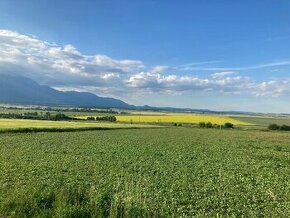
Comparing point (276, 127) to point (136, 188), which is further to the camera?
point (276, 127)

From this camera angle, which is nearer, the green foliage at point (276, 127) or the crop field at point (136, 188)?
the crop field at point (136, 188)

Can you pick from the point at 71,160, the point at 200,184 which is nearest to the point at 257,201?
the point at 200,184

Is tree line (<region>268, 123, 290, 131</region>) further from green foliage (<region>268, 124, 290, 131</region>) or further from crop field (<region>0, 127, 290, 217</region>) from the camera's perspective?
crop field (<region>0, 127, 290, 217</region>)

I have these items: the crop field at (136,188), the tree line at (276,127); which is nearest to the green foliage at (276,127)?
the tree line at (276,127)

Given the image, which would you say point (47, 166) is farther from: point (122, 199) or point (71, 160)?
point (122, 199)

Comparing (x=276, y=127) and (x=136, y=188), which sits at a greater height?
(x=136, y=188)

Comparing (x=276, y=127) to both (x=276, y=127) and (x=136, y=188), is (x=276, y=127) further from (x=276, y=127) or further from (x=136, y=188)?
(x=136, y=188)

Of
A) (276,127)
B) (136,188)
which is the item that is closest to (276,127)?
(276,127)

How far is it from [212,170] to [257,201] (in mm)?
8663

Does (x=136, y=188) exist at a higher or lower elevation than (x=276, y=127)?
higher

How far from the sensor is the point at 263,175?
23.6 metres

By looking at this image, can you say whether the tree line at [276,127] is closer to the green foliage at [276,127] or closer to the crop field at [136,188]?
the green foliage at [276,127]

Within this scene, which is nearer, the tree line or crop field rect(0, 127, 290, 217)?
crop field rect(0, 127, 290, 217)

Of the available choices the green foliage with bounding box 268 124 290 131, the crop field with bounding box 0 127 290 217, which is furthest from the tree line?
the crop field with bounding box 0 127 290 217
